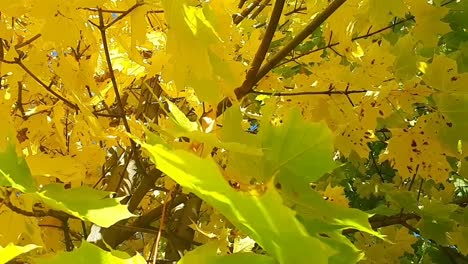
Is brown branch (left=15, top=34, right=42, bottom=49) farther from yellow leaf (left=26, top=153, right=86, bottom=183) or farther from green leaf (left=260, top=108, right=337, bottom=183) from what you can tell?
green leaf (left=260, top=108, right=337, bottom=183)

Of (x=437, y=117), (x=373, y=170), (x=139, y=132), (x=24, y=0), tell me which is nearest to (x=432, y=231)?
(x=437, y=117)

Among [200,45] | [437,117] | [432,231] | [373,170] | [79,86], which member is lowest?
[373,170]

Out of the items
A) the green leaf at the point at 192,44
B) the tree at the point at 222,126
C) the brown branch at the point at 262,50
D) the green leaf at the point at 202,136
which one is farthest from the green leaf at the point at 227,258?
the brown branch at the point at 262,50

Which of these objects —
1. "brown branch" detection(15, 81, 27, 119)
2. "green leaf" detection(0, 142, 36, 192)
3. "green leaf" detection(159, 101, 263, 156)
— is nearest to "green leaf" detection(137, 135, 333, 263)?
"green leaf" detection(159, 101, 263, 156)

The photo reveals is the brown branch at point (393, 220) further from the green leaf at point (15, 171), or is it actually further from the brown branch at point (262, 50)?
the green leaf at point (15, 171)

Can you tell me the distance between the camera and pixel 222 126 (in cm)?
79

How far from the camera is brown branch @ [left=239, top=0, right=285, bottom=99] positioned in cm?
104

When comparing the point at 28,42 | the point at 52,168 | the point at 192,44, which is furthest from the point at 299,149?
the point at 28,42

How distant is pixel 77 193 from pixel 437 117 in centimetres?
102

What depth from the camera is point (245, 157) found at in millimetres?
713

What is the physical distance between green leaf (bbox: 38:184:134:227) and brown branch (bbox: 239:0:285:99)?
48cm

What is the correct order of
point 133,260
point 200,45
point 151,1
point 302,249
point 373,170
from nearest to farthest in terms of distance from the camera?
point 302,249 < point 133,260 < point 200,45 < point 151,1 < point 373,170

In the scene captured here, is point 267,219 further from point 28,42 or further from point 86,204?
point 28,42

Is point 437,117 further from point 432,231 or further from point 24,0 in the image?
point 24,0
